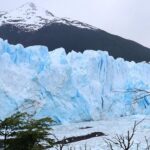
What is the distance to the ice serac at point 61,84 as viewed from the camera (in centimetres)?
2872

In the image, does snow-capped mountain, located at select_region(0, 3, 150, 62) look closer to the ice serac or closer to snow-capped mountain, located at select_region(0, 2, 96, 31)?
snow-capped mountain, located at select_region(0, 2, 96, 31)

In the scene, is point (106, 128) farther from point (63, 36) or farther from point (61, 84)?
point (63, 36)

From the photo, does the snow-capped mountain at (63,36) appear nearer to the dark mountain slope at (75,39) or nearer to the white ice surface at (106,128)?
the dark mountain slope at (75,39)

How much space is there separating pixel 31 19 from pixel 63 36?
1441 cm

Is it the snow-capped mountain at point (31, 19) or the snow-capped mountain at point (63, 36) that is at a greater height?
the snow-capped mountain at point (31, 19)

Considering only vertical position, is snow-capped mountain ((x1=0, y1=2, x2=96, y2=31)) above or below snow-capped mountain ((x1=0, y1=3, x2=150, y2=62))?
above

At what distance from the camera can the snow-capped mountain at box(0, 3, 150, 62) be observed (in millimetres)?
62612

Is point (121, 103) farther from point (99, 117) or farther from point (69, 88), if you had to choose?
Result: point (69, 88)

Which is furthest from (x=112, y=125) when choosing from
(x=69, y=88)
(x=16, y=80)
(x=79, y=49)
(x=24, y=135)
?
(x=79, y=49)

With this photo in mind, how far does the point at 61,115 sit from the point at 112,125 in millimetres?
4381

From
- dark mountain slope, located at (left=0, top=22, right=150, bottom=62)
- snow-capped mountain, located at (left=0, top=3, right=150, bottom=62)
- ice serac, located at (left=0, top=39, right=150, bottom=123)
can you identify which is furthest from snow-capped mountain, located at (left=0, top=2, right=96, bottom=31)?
ice serac, located at (left=0, top=39, right=150, bottom=123)

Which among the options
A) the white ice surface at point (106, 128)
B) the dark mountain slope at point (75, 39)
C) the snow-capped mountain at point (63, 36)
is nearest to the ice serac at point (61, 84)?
the white ice surface at point (106, 128)

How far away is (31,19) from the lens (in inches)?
3063

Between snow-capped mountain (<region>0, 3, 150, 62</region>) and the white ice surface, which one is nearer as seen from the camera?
the white ice surface
